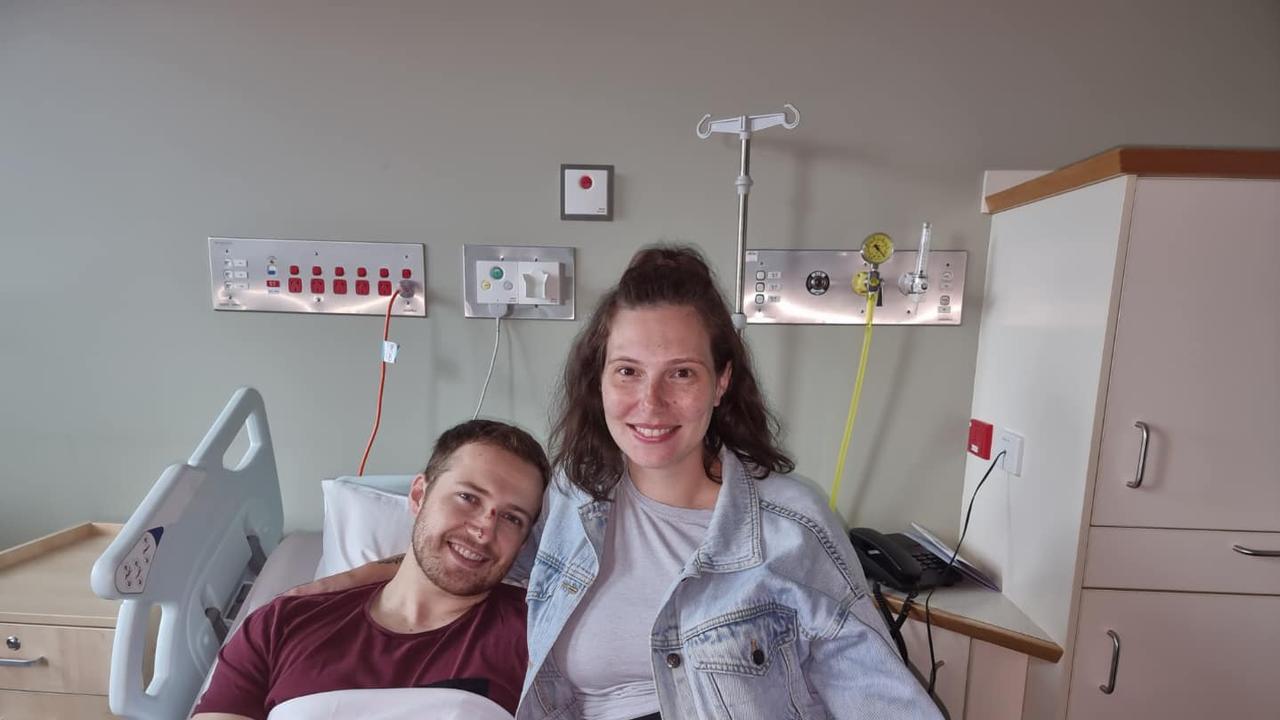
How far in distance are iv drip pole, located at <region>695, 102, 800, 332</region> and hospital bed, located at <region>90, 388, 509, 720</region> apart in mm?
996

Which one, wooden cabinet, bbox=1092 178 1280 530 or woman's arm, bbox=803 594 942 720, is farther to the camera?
wooden cabinet, bbox=1092 178 1280 530

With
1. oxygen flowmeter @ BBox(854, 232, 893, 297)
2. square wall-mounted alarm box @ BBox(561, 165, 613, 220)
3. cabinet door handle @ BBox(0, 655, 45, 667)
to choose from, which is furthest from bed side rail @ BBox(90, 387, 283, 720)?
oxygen flowmeter @ BBox(854, 232, 893, 297)

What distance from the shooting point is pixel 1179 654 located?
1.26m

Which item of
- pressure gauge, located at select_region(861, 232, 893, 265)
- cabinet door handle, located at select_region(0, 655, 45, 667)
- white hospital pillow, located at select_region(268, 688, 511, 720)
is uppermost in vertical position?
pressure gauge, located at select_region(861, 232, 893, 265)

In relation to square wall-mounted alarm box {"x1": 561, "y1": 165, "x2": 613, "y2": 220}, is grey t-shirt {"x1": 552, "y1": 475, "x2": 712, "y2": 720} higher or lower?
lower

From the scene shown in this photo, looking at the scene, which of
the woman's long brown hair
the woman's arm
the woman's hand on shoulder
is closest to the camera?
the woman's arm

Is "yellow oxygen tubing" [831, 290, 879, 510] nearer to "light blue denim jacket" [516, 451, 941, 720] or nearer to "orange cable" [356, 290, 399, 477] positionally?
"light blue denim jacket" [516, 451, 941, 720]

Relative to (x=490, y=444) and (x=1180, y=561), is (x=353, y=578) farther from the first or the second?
(x=1180, y=561)

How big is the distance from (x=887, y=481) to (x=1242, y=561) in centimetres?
73

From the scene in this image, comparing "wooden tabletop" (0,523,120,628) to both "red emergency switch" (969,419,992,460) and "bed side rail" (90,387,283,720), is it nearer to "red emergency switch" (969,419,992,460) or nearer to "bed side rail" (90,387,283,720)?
"bed side rail" (90,387,283,720)

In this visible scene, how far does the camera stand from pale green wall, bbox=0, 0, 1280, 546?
1.55 m

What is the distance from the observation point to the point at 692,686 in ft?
3.02

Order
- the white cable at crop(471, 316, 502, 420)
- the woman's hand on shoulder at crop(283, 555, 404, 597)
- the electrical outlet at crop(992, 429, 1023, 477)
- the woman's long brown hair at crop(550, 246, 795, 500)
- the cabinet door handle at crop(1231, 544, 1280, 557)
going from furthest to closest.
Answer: the white cable at crop(471, 316, 502, 420) → the electrical outlet at crop(992, 429, 1023, 477) → the cabinet door handle at crop(1231, 544, 1280, 557) → the woman's hand on shoulder at crop(283, 555, 404, 597) → the woman's long brown hair at crop(550, 246, 795, 500)

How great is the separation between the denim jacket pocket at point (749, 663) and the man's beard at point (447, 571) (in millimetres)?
366
